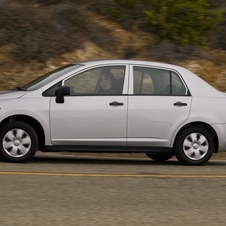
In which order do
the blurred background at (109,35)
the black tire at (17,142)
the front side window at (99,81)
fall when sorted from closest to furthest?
the black tire at (17,142) → the front side window at (99,81) → the blurred background at (109,35)

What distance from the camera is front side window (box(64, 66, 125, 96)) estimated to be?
1091cm

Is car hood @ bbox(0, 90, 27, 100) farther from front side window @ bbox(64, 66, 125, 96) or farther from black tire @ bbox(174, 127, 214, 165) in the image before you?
black tire @ bbox(174, 127, 214, 165)

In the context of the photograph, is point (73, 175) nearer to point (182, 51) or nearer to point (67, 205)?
point (67, 205)

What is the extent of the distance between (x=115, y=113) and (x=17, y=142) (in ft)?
5.32

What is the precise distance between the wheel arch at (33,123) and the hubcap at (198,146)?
92.5 inches

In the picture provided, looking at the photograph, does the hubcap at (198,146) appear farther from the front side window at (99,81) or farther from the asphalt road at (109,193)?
the front side window at (99,81)

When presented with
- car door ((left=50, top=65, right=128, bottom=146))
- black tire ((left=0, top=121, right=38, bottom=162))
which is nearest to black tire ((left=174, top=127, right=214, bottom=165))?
car door ((left=50, top=65, right=128, bottom=146))

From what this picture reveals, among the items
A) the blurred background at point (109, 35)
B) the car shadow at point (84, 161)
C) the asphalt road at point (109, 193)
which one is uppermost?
the blurred background at point (109, 35)

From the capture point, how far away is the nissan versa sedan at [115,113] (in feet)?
34.8

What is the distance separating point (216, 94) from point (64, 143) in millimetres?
2735

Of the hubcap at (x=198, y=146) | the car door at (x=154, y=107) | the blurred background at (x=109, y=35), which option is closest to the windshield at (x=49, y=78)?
the car door at (x=154, y=107)

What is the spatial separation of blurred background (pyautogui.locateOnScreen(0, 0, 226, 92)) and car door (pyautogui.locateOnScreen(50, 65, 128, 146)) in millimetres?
7789

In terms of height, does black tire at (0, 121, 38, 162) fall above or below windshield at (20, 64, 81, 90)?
below

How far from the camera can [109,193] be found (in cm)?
833
